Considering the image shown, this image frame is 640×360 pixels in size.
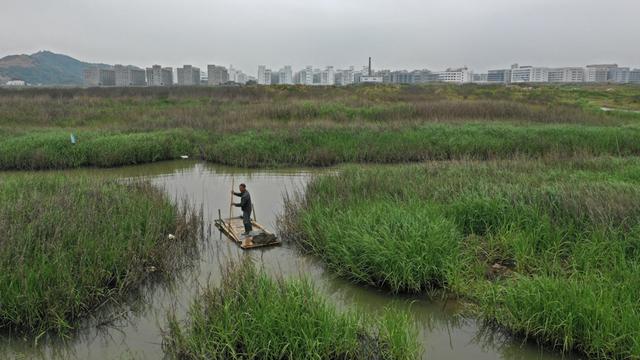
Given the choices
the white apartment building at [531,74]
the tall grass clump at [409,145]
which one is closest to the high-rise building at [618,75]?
the white apartment building at [531,74]

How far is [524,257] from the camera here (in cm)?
634

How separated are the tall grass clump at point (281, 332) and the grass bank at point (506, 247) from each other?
1396 millimetres

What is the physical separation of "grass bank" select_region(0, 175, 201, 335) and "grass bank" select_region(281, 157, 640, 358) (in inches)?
89.6

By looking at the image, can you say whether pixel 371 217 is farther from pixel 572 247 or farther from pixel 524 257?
pixel 572 247

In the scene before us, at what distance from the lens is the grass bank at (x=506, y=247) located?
474 cm

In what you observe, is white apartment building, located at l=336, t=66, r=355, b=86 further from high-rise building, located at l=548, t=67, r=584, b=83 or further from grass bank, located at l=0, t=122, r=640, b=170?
grass bank, located at l=0, t=122, r=640, b=170

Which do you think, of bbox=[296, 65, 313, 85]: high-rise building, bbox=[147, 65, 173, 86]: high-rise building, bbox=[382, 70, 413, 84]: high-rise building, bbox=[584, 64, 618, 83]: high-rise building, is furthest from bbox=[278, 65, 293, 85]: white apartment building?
bbox=[584, 64, 618, 83]: high-rise building

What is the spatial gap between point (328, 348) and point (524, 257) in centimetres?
340

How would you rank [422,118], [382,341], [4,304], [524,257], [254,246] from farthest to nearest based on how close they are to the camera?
[422,118] < [254,246] < [524,257] < [4,304] < [382,341]

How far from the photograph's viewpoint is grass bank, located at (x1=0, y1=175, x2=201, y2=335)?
5.19 metres

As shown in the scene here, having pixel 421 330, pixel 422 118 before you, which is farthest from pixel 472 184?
pixel 422 118

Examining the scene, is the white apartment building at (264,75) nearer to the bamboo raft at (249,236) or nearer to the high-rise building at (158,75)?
the high-rise building at (158,75)

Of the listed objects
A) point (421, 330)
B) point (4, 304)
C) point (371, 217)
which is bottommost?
point (421, 330)

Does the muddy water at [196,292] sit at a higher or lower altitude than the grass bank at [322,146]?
lower
